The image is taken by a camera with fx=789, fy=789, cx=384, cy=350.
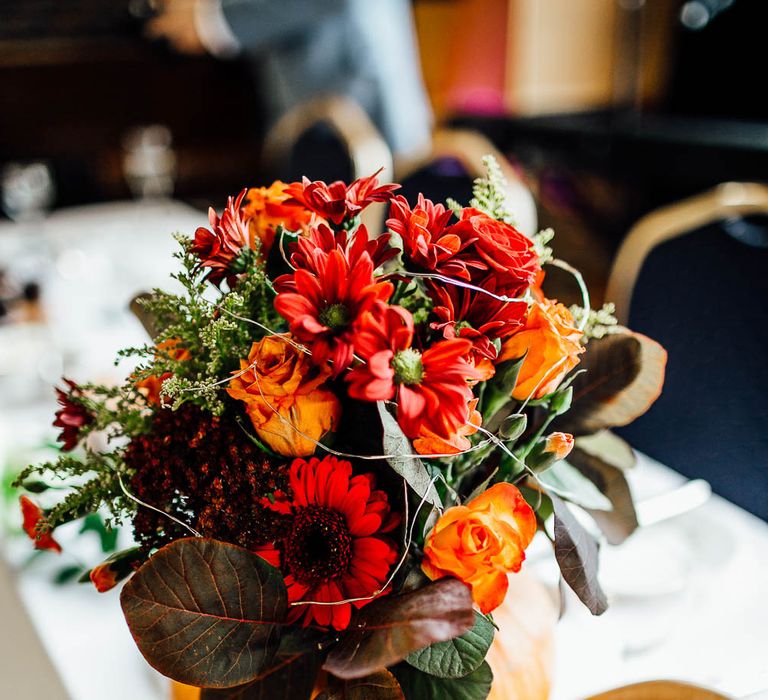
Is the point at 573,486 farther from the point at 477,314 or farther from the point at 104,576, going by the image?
the point at 104,576

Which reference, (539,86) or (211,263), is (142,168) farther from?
(539,86)

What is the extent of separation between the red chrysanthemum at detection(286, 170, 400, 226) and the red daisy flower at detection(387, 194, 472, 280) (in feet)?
0.06

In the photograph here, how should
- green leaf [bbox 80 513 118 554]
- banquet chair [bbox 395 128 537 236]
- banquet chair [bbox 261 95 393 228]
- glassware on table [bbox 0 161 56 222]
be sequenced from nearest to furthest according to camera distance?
green leaf [bbox 80 513 118 554] < banquet chair [bbox 395 128 537 236] < banquet chair [bbox 261 95 393 228] < glassware on table [bbox 0 161 56 222]

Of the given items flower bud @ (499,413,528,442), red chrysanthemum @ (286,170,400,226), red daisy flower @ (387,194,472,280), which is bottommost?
flower bud @ (499,413,528,442)

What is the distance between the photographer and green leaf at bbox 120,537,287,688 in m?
0.48

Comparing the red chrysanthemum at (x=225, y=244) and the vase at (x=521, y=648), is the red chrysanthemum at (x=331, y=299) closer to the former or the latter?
the red chrysanthemum at (x=225, y=244)

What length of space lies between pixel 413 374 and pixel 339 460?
0.11m

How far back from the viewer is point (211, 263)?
0.51m

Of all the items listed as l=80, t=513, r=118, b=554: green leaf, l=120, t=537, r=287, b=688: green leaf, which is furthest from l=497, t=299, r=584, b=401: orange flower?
l=80, t=513, r=118, b=554: green leaf

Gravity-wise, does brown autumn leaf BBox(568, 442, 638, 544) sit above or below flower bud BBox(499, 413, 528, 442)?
below

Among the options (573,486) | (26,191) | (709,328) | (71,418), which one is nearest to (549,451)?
(573,486)

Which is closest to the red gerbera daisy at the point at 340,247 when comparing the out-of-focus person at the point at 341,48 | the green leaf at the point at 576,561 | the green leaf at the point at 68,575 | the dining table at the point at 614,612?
the green leaf at the point at 576,561

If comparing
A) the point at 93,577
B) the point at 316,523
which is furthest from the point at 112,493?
the point at 316,523

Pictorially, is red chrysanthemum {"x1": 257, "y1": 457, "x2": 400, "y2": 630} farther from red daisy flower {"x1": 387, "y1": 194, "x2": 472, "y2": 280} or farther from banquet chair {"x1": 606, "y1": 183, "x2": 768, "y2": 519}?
banquet chair {"x1": 606, "y1": 183, "x2": 768, "y2": 519}
